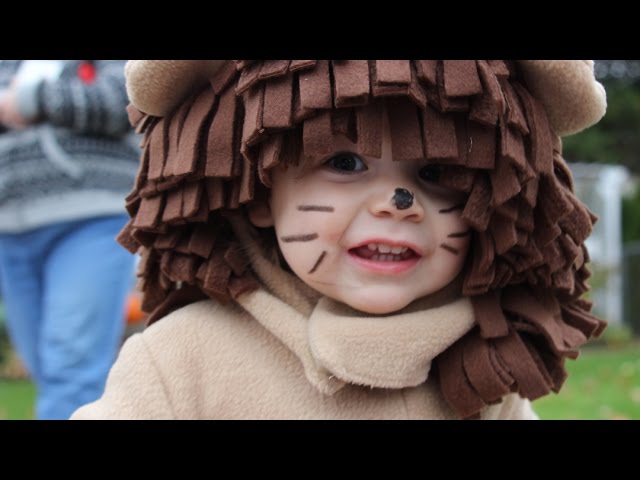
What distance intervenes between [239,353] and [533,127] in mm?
518

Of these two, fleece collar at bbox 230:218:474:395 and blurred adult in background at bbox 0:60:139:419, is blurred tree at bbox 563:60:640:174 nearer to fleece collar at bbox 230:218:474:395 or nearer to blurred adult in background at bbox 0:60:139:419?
blurred adult in background at bbox 0:60:139:419

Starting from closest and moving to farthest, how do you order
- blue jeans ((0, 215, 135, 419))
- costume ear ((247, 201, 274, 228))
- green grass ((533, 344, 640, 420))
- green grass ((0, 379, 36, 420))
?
costume ear ((247, 201, 274, 228))
blue jeans ((0, 215, 135, 419))
green grass ((533, 344, 640, 420))
green grass ((0, 379, 36, 420))

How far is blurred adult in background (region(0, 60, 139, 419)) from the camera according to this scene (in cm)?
197

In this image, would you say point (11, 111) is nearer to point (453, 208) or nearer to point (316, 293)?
point (316, 293)

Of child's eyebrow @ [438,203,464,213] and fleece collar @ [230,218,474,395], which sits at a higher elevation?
child's eyebrow @ [438,203,464,213]

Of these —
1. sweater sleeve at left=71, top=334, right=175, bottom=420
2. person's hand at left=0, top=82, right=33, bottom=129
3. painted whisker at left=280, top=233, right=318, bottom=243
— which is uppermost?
person's hand at left=0, top=82, right=33, bottom=129

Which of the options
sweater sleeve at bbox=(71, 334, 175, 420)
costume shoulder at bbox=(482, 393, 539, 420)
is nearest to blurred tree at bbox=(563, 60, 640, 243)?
costume shoulder at bbox=(482, 393, 539, 420)

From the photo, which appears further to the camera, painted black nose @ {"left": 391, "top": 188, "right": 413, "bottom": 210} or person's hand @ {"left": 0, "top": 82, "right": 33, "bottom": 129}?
person's hand @ {"left": 0, "top": 82, "right": 33, "bottom": 129}

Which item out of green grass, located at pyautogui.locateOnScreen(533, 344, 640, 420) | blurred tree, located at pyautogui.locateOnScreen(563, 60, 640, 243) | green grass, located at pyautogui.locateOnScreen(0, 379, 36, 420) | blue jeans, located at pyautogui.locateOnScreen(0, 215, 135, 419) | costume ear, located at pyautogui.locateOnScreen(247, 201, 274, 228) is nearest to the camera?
costume ear, located at pyautogui.locateOnScreen(247, 201, 274, 228)

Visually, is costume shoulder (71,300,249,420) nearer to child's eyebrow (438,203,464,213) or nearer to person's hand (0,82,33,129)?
child's eyebrow (438,203,464,213)

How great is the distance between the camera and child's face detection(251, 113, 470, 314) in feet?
3.73

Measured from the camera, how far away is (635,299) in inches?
298
